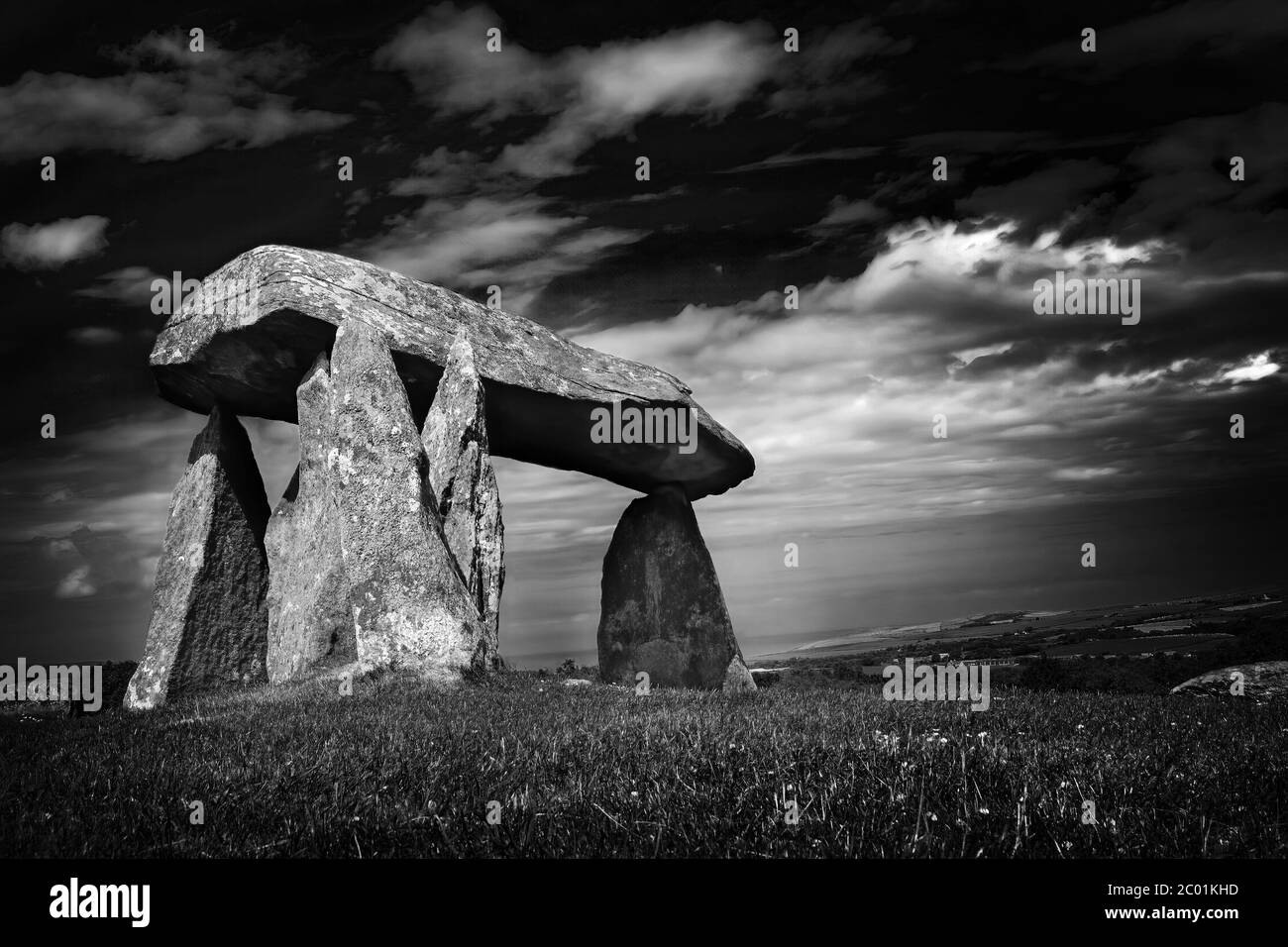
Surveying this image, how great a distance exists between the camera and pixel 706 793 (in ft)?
16.5

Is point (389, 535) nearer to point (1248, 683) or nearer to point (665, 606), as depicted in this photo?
point (665, 606)

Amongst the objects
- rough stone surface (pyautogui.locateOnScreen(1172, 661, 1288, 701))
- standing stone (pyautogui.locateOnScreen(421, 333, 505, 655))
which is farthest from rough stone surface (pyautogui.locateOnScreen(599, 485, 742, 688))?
rough stone surface (pyautogui.locateOnScreen(1172, 661, 1288, 701))

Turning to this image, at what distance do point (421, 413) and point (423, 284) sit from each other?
2299 mm

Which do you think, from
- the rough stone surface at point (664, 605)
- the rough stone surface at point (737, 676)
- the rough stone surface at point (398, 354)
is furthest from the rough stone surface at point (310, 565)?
the rough stone surface at point (737, 676)

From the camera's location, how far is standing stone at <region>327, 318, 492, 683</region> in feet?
40.0

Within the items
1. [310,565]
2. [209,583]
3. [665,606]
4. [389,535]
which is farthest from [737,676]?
[209,583]

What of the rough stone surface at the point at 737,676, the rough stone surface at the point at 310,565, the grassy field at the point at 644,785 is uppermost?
the rough stone surface at the point at 310,565

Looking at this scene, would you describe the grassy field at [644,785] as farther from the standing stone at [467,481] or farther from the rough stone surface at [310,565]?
the standing stone at [467,481]

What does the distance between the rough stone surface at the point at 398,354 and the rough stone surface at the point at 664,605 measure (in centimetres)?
198

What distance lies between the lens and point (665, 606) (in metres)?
20.3

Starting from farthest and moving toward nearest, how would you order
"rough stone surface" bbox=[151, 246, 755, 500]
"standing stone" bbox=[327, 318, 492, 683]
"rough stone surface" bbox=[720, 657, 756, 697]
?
"rough stone surface" bbox=[720, 657, 756, 697] < "rough stone surface" bbox=[151, 246, 755, 500] < "standing stone" bbox=[327, 318, 492, 683]

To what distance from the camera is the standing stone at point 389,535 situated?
40.0 ft

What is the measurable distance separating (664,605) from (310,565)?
7.98m

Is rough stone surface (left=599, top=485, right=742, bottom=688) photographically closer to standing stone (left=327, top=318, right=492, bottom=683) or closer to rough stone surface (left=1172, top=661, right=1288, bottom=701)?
standing stone (left=327, top=318, right=492, bottom=683)
